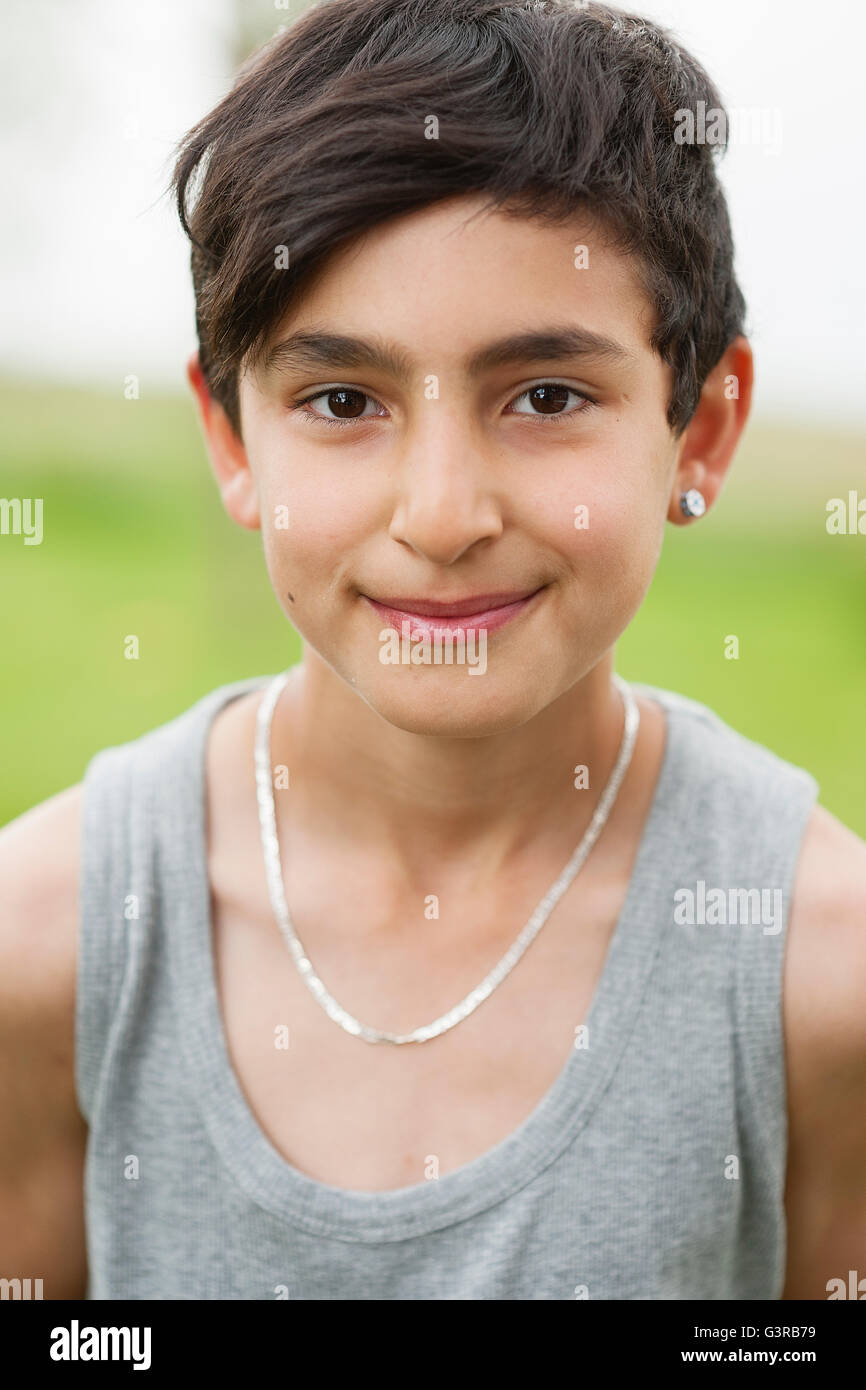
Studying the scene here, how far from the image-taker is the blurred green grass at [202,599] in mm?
5570

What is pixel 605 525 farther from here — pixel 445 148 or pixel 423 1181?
pixel 423 1181

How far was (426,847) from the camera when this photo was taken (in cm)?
176

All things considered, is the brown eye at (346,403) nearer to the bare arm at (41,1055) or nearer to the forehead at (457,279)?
the forehead at (457,279)

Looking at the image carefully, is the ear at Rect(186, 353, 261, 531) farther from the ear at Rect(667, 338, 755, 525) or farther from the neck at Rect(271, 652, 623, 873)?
the ear at Rect(667, 338, 755, 525)

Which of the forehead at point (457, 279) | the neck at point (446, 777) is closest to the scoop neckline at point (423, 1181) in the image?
the neck at point (446, 777)

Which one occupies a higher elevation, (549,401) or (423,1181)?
(549,401)

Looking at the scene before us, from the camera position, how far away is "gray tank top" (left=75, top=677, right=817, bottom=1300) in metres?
1.58

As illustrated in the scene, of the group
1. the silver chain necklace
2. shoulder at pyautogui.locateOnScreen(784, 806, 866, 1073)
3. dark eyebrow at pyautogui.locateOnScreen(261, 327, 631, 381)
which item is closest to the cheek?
dark eyebrow at pyautogui.locateOnScreen(261, 327, 631, 381)

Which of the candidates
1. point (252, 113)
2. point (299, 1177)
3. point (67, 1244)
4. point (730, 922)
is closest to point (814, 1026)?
point (730, 922)

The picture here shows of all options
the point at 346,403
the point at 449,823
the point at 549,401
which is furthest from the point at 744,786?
the point at 346,403

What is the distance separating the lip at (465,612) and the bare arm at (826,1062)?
529 millimetres

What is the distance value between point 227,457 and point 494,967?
723 mm

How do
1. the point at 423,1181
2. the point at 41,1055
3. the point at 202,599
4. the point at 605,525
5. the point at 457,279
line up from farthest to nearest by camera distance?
1. the point at 202,599
2. the point at 41,1055
3. the point at 423,1181
4. the point at 605,525
5. the point at 457,279

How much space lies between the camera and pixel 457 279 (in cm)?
134
